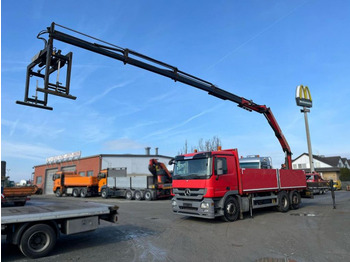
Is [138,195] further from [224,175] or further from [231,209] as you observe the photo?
[224,175]

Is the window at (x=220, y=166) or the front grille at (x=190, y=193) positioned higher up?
the window at (x=220, y=166)

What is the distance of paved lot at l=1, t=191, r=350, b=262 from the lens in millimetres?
6078

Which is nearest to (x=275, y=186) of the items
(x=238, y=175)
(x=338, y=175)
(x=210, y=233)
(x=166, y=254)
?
(x=238, y=175)

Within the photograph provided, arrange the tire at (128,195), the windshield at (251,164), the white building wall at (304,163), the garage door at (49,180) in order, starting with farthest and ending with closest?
the white building wall at (304,163) → the garage door at (49,180) → the tire at (128,195) → the windshield at (251,164)

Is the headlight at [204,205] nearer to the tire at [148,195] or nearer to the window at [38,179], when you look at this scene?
the tire at [148,195]

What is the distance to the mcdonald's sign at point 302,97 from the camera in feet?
119

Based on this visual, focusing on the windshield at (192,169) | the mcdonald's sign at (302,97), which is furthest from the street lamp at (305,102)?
the windshield at (192,169)

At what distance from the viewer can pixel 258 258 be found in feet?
19.5

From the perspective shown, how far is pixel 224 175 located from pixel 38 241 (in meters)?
6.69

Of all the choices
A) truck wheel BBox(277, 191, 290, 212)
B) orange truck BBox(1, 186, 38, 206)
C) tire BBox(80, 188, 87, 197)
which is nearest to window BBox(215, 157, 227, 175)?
truck wheel BBox(277, 191, 290, 212)

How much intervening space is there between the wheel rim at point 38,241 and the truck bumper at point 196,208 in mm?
5476

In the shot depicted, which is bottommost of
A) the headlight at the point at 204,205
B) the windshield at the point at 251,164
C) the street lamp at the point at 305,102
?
the headlight at the point at 204,205

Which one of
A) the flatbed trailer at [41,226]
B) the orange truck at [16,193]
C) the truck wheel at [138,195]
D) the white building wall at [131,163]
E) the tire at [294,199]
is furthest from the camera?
the white building wall at [131,163]

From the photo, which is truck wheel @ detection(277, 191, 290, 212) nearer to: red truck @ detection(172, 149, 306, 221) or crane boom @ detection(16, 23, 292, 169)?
red truck @ detection(172, 149, 306, 221)
